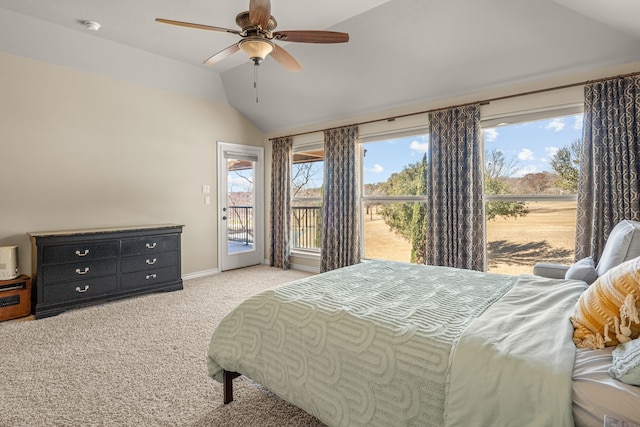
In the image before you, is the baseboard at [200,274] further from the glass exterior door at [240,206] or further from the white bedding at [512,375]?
the white bedding at [512,375]

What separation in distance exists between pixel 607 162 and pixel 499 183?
1.00m

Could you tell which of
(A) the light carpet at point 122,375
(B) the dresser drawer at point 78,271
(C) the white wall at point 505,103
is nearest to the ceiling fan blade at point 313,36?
(C) the white wall at point 505,103

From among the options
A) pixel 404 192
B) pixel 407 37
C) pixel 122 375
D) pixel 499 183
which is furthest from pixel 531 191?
pixel 122 375

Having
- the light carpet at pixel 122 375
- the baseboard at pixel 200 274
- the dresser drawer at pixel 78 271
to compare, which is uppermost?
the dresser drawer at pixel 78 271

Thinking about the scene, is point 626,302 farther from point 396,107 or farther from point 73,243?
point 73,243

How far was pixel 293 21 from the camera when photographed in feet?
11.3

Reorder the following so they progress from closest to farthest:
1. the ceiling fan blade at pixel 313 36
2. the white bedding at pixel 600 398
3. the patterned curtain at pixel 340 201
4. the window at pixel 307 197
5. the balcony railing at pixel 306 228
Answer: the white bedding at pixel 600 398, the ceiling fan blade at pixel 313 36, the patterned curtain at pixel 340 201, the window at pixel 307 197, the balcony railing at pixel 306 228

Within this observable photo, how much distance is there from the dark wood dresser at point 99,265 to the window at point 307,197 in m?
2.16

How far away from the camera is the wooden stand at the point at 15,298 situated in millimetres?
3195

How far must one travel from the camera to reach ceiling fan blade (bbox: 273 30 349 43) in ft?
8.09

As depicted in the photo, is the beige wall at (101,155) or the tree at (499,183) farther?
the tree at (499,183)

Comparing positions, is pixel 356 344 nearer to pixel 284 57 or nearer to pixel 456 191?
pixel 284 57

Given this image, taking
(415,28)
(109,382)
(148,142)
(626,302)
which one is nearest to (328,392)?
(626,302)

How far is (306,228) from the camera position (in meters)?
5.90
